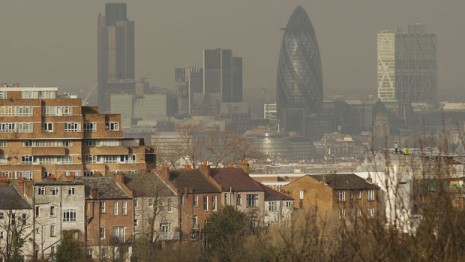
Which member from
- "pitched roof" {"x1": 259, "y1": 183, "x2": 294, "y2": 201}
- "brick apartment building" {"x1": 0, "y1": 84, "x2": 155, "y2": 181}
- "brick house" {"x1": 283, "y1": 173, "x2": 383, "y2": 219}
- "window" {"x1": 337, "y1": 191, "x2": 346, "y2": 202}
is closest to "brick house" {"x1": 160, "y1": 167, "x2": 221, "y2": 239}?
"pitched roof" {"x1": 259, "y1": 183, "x2": 294, "y2": 201}

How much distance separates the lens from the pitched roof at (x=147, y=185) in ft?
252

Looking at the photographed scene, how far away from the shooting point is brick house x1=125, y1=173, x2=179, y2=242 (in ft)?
245

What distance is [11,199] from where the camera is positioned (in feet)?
235

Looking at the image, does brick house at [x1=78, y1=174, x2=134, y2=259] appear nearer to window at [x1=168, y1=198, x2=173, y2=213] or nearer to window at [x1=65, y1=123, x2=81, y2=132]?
window at [x1=168, y1=198, x2=173, y2=213]

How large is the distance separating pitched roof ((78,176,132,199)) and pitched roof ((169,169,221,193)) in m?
2.96

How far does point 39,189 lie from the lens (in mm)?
72688

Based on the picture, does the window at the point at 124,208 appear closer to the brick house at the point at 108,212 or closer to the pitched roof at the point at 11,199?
the brick house at the point at 108,212

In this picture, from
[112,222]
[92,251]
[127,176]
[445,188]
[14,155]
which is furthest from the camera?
[14,155]

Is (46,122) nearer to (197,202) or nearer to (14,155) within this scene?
(14,155)

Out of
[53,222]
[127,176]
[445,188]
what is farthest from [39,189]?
[445,188]

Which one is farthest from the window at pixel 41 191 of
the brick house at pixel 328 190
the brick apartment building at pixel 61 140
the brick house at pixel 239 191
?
the brick apartment building at pixel 61 140

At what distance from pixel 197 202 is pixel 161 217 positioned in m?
3.20

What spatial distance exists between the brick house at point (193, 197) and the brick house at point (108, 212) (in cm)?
223

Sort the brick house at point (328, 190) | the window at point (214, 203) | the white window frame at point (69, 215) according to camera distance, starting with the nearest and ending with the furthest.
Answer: the white window frame at point (69, 215)
the brick house at point (328, 190)
the window at point (214, 203)
